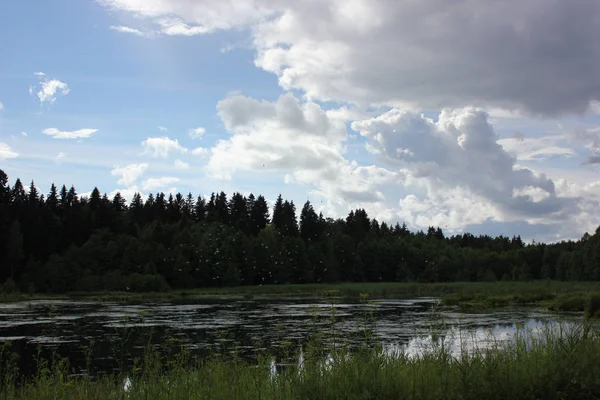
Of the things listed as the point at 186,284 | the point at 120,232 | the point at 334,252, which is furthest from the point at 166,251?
the point at 334,252

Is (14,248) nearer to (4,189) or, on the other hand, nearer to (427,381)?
(4,189)

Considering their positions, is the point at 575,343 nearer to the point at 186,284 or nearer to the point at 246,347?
the point at 246,347

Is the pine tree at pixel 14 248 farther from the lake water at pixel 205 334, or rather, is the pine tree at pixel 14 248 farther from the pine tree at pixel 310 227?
the pine tree at pixel 310 227

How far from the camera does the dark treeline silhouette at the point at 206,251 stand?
332 feet

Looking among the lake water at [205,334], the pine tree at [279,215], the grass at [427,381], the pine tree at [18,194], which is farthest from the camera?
the pine tree at [279,215]

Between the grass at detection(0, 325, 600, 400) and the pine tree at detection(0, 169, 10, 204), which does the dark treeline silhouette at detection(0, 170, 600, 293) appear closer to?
the pine tree at detection(0, 169, 10, 204)

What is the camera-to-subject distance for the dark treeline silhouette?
3989 inches

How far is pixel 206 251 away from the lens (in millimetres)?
119812

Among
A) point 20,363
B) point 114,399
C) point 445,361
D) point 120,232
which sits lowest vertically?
point 20,363

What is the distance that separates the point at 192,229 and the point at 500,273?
3329 inches

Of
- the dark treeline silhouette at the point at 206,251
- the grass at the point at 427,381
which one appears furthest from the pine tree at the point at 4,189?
the grass at the point at 427,381

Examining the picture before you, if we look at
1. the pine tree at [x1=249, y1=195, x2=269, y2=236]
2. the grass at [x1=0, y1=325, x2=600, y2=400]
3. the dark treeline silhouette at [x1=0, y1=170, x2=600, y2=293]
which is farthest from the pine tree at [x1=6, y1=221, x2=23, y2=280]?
the grass at [x1=0, y1=325, x2=600, y2=400]

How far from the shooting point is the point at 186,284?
11412cm

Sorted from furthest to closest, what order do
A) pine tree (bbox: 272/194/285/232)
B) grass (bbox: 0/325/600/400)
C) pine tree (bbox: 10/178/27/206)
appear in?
pine tree (bbox: 272/194/285/232) → pine tree (bbox: 10/178/27/206) → grass (bbox: 0/325/600/400)
